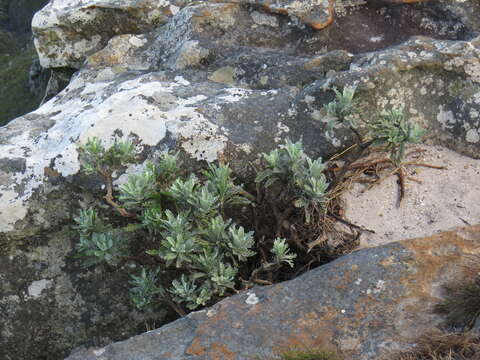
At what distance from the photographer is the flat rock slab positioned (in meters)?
4.34

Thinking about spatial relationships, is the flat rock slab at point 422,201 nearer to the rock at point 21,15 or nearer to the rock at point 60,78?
the rock at point 60,78

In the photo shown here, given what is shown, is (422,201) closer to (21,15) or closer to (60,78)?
(60,78)

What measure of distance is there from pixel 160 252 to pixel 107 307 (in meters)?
0.98

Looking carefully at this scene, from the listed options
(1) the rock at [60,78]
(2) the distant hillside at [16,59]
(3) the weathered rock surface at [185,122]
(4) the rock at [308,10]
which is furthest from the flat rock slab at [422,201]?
(2) the distant hillside at [16,59]

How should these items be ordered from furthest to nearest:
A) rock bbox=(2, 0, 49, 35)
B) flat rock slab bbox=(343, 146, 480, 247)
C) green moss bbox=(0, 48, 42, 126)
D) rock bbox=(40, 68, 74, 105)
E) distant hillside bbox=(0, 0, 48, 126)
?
rock bbox=(2, 0, 49, 35)
distant hillside bbox=(0, 0, 48, 126)
green moss bbox=(0, 48, 42, 126)
rock bbox=(40, 68, 74, 105)
flat rock slab bbox=(343, 146, 480, 247)

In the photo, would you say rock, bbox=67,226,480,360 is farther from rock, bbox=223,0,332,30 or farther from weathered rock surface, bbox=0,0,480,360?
rock, bbox=223,0,332,30

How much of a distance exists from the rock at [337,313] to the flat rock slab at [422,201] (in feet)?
1.83

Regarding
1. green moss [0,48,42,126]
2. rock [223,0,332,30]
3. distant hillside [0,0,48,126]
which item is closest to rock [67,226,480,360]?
rock [223,0,332,30]

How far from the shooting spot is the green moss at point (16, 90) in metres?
15.4

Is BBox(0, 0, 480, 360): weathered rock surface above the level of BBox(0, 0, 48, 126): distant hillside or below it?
Answer: above

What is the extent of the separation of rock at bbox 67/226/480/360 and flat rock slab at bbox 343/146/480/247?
0.56 metres

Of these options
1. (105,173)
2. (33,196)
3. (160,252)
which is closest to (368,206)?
(160,252)

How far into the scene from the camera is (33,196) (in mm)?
4539

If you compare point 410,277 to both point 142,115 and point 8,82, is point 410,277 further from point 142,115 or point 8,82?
point 8,82
